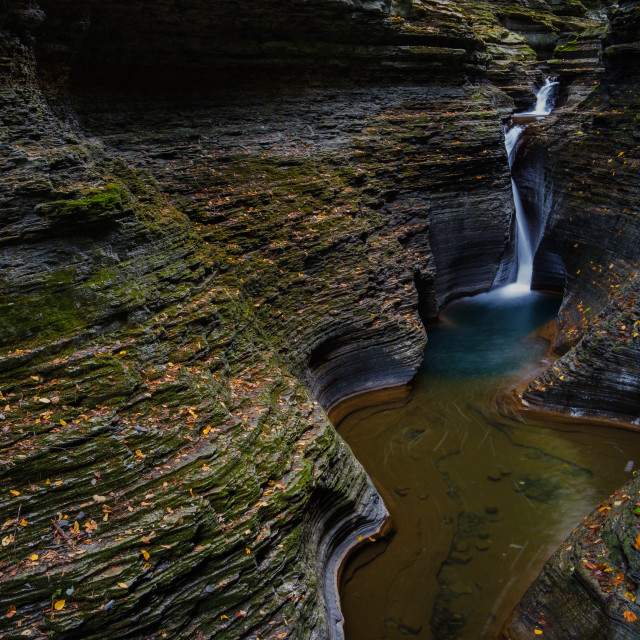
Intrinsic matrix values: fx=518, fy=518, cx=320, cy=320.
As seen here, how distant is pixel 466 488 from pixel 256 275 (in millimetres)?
5620

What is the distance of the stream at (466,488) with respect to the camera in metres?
7.25

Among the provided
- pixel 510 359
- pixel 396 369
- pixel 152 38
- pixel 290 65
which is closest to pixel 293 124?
pixel 290 65

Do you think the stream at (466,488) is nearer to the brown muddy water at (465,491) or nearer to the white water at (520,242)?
the brown muddy water at (465,491)

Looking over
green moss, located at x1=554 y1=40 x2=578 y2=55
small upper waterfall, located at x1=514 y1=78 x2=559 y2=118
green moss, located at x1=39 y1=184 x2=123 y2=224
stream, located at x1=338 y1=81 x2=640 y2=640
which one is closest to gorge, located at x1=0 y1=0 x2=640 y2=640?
green moss, located at x1=39 y1=184 x2=123 y2=224

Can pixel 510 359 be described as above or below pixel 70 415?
below

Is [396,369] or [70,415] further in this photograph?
[396,369]

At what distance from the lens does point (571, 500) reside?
8.87 meters

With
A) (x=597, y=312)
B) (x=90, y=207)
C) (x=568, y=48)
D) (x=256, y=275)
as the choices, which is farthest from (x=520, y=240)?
(x=90, y=207)

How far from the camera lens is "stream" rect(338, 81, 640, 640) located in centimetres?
725

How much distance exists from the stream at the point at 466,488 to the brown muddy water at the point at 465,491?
0.02 meters

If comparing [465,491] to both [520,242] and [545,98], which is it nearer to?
[520,242]

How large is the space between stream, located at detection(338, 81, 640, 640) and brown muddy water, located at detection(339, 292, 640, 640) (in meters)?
0.02

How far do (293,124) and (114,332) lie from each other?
28.4 ft

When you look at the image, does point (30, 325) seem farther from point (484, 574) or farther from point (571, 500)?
point (571, 500)
